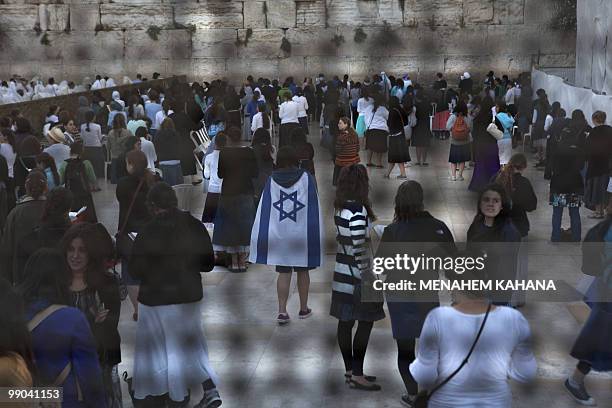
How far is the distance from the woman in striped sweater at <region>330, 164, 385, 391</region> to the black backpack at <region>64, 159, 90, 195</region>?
Answer: 146 cm

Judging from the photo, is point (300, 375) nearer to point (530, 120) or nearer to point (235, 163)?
point (235, 163)

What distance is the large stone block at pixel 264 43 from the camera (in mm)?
2562

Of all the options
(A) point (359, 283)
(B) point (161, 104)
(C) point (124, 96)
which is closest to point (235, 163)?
(A) point (359, 283)

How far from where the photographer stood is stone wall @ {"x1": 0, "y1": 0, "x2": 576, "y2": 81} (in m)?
2.23

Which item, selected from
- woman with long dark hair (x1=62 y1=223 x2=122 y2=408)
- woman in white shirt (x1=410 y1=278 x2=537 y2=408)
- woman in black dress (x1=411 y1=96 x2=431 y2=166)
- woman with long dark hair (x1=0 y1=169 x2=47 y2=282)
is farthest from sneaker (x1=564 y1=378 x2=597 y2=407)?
woman in black dress (x1=411 y1=96 x2=431 y2=166)

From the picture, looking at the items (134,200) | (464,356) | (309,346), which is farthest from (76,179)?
(464,356)

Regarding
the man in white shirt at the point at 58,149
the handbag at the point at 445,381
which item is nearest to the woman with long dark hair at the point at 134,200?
the man in white shirt at the point at 58,149

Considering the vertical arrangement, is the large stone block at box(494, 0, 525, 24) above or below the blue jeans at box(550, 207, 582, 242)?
above

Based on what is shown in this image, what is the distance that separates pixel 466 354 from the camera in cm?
165

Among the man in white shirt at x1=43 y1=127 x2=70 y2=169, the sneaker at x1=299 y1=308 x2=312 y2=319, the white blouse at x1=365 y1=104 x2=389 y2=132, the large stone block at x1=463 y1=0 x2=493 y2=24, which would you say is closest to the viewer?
the large stone block at x1=463 y1=0 x2=493 y2=24

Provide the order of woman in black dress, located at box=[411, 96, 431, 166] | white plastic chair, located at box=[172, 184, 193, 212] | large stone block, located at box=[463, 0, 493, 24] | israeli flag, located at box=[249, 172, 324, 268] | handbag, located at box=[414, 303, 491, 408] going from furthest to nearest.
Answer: woman in black dress, located at box=[411, 96, 431, 166] < white plastic chair, located at box=[172, 184, 193, 212] < israeli flag, located at box=[249, 172, 324, 268] < large stone block, located at box=[463, 0, 493, 24] < handbag, located at box=[414, 303, 491, 408]

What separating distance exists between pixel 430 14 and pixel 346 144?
7.91 ft

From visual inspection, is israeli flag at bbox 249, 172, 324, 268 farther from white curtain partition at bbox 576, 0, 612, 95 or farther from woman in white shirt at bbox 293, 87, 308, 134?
woman in white shirt at bbox 293, 87, 308, 134

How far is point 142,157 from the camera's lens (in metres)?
3.12
